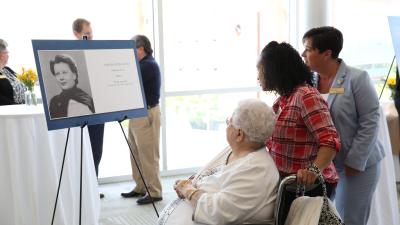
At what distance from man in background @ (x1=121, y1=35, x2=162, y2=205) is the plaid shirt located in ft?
6.77

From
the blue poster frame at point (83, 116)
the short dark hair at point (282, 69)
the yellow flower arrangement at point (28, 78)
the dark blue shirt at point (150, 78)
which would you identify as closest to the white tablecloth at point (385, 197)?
the short dark hair at point (282, 69)

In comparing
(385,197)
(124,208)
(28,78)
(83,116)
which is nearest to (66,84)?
(83,116)

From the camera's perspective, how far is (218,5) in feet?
17.7

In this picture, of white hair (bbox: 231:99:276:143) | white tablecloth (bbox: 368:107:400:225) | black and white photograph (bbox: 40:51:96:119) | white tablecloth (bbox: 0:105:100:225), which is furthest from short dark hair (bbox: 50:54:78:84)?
white tablecloth (bbox: 368:107:400:225)

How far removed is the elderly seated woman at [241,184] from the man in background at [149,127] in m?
2.02

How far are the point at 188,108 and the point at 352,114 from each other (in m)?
3.11

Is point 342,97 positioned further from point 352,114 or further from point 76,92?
point 76,92

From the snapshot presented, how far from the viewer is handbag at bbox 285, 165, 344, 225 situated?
1849 mm

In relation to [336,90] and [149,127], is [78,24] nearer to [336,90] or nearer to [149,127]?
[149,127]

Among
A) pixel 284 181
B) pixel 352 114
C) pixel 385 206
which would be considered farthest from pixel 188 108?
pixel 284 181

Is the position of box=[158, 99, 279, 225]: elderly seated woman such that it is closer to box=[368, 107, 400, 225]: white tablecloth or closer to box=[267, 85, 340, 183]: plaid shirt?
box=[267, 85, 340, 183]: plaid shirt

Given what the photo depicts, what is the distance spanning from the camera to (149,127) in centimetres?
424

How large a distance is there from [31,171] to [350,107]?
80.7 inches

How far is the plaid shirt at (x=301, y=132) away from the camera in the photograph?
6.72 ft
